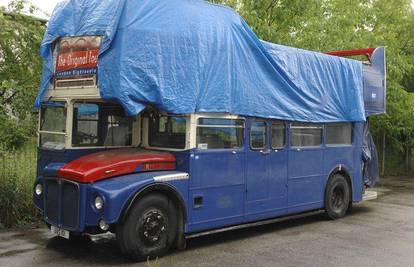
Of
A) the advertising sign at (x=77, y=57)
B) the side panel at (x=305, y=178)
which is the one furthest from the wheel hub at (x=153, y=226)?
the side panel at (x=305, y=178)

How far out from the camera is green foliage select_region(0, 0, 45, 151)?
10.1 metres

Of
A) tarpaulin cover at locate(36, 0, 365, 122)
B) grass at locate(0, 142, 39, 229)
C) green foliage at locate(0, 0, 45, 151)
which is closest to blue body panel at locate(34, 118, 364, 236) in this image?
tarpaulin cover at locate(36, 0, 365, 122)

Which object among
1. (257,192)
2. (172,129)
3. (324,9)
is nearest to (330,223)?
(257,192)

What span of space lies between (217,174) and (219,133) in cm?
63

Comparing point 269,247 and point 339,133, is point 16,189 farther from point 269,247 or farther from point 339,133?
point 339,133

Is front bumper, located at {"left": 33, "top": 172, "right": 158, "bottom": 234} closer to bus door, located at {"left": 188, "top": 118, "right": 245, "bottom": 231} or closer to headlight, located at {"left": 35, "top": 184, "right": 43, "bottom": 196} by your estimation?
headlight, located at {"left": 35, "top": 184, "right": 43, "bottom": 196}

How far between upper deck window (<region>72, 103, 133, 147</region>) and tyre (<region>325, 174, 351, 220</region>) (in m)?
4.22

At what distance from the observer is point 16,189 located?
9.14m

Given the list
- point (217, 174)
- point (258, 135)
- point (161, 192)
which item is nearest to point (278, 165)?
point (258, 135)

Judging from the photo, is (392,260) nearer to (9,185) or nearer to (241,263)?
(241,263)

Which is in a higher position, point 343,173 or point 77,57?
point 77,57

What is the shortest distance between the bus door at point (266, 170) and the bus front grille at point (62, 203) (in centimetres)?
282

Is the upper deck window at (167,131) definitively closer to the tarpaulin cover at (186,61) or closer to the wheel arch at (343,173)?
the tarpaulin cover at (186,61)

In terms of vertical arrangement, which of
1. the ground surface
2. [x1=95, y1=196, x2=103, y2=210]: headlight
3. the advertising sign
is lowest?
the ground surface
